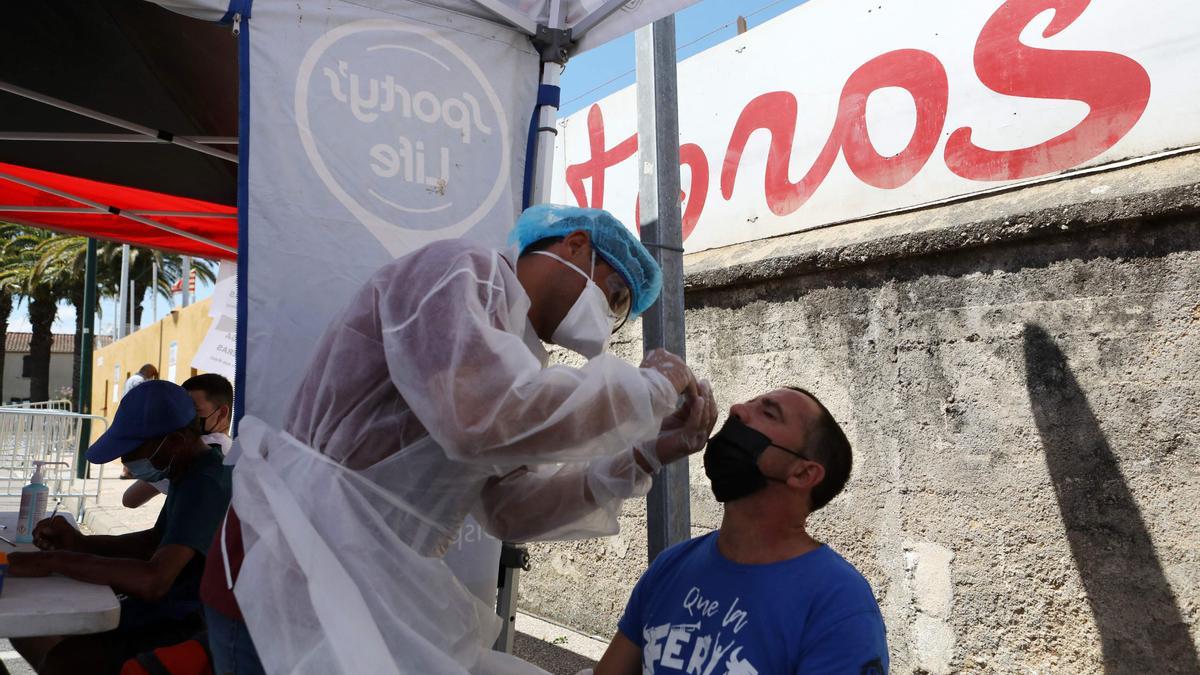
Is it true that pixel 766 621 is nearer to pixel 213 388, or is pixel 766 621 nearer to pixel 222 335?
pixel 213 388

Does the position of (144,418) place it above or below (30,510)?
above

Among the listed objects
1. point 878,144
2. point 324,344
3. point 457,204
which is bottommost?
point 324,344

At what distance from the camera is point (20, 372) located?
55625 mm

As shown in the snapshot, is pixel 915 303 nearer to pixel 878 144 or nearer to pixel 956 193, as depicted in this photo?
pixel 956 193

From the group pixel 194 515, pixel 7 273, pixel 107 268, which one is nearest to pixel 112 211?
pixel 194 515

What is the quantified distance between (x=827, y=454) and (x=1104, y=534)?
1548 millimetres

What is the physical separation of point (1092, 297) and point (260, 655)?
2866 mm

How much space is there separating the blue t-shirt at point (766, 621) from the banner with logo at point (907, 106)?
2283mm

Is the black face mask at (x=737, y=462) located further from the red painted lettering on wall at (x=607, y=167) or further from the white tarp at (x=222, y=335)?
the white tarp at (x=222, y=335)

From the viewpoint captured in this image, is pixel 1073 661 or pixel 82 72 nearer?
pixel 1073 661

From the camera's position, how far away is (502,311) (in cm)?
175

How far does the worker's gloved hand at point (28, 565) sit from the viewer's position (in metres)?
2.44

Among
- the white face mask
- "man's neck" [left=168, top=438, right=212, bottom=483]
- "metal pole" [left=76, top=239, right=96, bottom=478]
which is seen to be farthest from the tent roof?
"metal pole" [left=76, top=239, right=96, bottom=478]

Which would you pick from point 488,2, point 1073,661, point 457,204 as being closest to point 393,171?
point 457,204
